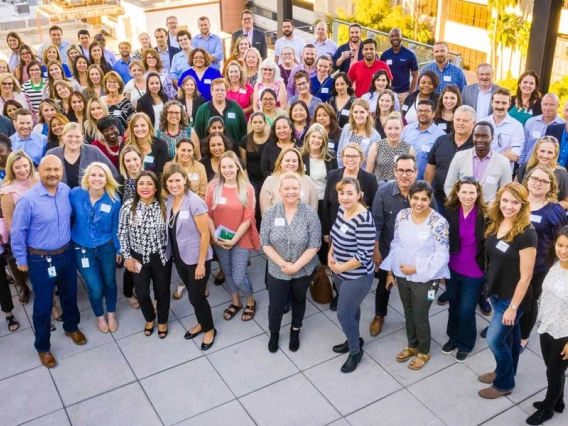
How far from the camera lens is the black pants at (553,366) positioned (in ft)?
11.8

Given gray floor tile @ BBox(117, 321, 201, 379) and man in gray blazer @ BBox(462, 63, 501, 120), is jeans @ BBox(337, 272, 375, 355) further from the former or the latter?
man in gray blazer @ BBox(462, 63, 501, 120)

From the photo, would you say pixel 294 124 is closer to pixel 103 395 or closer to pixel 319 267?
pixel 319 267

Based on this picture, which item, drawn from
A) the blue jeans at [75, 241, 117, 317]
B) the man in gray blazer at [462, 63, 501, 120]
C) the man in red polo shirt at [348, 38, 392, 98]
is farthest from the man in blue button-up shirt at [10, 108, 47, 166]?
the man in gray blazer at [462, 63, 501, 120]

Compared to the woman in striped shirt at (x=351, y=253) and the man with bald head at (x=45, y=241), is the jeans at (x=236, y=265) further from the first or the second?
the man with bald head at (x=45, y=241)

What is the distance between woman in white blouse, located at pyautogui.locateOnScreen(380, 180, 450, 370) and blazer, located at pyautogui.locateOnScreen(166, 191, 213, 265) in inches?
62.2

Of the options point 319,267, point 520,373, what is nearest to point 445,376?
point 520,373

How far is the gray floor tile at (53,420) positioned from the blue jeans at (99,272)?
1093 mm

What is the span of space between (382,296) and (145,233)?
212 centimetres

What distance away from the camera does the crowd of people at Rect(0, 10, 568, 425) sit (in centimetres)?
405

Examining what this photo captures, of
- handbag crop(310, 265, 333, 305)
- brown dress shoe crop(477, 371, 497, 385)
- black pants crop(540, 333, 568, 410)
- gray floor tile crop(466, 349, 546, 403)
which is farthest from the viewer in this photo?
handbag crop(310, 265, 333, 305)

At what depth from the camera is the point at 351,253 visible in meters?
4.16

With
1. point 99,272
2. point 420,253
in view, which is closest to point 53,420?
point 99,272

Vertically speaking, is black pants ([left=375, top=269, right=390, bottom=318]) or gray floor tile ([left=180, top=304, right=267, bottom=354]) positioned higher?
black pants ([left=375, top=269, right=390, bottom=318])

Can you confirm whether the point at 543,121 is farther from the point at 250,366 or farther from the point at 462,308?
the point at 250,366
